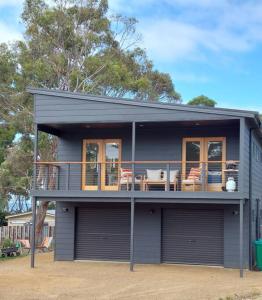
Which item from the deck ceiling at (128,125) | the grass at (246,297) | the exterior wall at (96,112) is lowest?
the grass at (246,297)

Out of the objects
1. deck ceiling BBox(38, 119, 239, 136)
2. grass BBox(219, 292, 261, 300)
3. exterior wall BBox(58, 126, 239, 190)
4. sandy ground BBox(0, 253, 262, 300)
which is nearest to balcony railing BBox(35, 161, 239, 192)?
exterior wall BBox(58, 126, 239, 190)

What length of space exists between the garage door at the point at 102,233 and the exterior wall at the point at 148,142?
4.37ft

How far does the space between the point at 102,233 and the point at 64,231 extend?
4.95 feet

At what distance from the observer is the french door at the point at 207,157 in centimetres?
1964

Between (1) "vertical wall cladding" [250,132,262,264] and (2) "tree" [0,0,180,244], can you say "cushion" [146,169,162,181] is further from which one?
(2) "tree" [0,0,180,244]

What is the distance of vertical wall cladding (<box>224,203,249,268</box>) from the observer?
19.5 m

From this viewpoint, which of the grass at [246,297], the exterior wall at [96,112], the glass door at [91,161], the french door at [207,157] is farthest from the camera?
the glass door at [91,161]

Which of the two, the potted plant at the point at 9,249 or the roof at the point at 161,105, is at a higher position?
the roof at the point at 161,105

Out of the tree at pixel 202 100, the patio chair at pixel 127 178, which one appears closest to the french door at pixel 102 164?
the patio chair at pixel 127 178

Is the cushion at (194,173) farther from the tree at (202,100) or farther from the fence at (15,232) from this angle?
the tree at (202,100)

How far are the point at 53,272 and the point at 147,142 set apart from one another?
6.17 m

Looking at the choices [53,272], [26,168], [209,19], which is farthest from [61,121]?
[26,168]

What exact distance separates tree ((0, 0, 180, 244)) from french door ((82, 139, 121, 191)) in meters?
8.92

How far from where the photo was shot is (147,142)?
20953 millimetres
